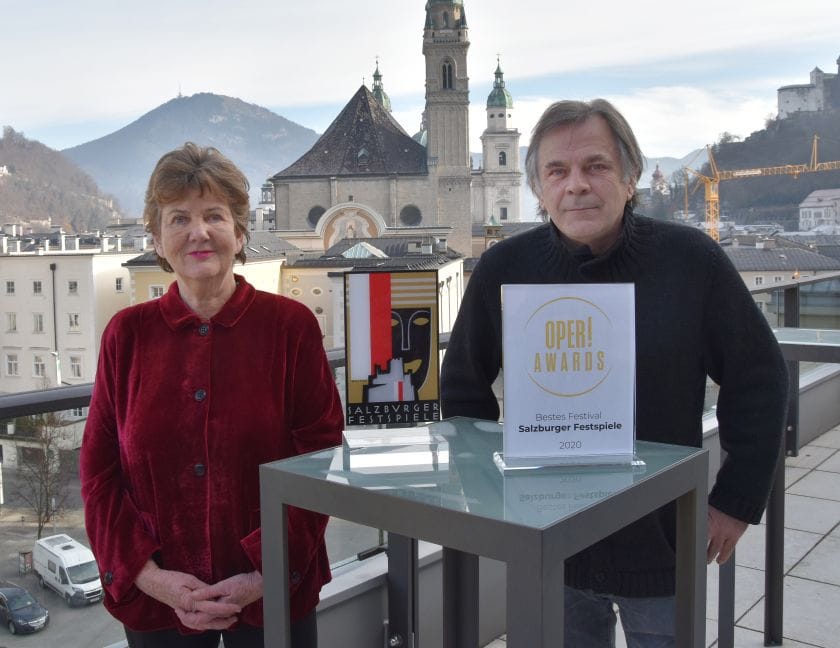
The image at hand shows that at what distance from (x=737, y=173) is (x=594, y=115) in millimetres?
50397

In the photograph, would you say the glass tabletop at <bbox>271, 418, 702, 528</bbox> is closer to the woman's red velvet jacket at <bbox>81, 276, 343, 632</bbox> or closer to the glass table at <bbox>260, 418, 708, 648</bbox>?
the glass table at <bbox>260, 418, 708, 648</bbox>

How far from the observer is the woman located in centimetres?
128

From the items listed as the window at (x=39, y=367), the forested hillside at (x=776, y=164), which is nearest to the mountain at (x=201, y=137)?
the window at (x=39, y=367)

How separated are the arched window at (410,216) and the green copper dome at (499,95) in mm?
31530

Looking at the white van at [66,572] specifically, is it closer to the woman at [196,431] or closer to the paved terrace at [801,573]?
the woman at [196,431]

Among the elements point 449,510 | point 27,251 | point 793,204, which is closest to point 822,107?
point 793,204

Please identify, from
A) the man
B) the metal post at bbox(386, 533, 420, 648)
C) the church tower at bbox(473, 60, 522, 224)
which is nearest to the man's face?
the man

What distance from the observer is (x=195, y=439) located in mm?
1287

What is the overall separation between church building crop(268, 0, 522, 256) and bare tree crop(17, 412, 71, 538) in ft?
170

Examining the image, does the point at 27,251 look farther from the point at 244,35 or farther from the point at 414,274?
the point at 244,35

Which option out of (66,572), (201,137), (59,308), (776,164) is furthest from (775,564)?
(201,137)

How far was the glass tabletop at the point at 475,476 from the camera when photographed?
2.62 ft

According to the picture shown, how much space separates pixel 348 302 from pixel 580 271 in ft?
1.28

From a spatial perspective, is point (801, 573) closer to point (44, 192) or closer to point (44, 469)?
point (44, 469)
